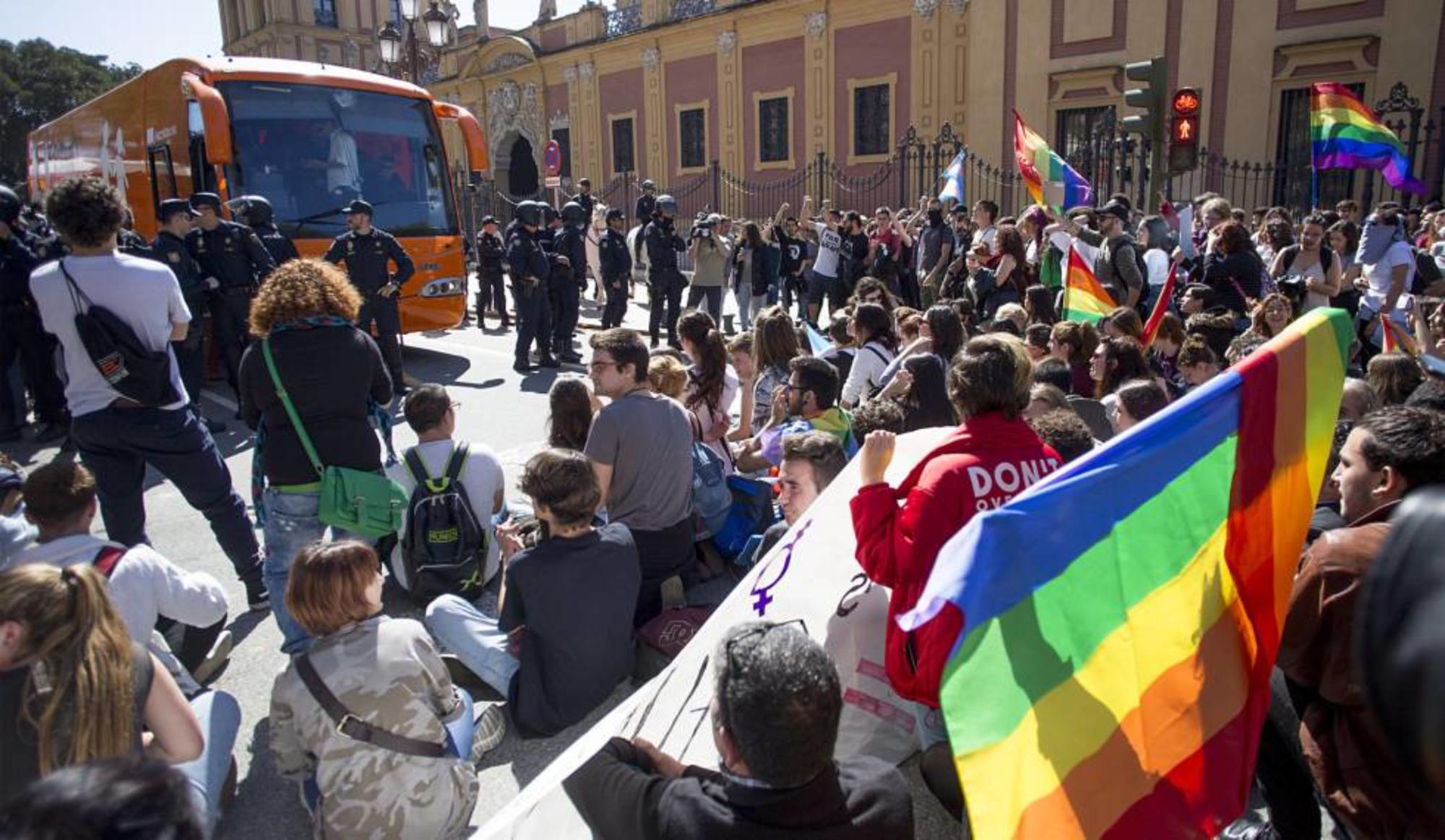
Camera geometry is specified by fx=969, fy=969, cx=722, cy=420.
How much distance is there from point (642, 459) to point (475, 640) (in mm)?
1016

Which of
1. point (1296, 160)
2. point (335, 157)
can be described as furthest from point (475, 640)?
point (1296, 160)

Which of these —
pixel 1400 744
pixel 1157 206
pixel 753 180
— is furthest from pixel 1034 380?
pixel 753 180

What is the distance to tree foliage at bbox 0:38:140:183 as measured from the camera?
51.3 meters

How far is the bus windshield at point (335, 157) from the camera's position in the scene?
9797mm

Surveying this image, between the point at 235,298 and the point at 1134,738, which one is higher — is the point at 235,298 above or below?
above

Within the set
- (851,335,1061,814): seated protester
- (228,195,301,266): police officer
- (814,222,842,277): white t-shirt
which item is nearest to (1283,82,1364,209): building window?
(814,222,842,277): white t-shirt

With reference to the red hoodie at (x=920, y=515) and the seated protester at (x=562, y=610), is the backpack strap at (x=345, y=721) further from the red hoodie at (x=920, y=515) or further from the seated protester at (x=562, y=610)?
the red hoodie at (x=920, y=515)

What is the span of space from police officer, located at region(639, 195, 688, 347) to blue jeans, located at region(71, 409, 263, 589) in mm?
7613

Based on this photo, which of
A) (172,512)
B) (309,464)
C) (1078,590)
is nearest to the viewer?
(1078,590)

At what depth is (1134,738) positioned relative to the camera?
2.05m

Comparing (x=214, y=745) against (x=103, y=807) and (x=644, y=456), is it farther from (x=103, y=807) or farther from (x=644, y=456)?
(x=103, y=807)

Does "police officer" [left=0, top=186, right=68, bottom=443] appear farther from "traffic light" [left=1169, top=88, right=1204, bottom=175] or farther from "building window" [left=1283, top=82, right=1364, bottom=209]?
"building window" [left=1283, top=82, right=1364, bottom=209]

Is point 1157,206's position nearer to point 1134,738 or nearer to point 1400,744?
point 1134,738

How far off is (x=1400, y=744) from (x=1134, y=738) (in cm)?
134
